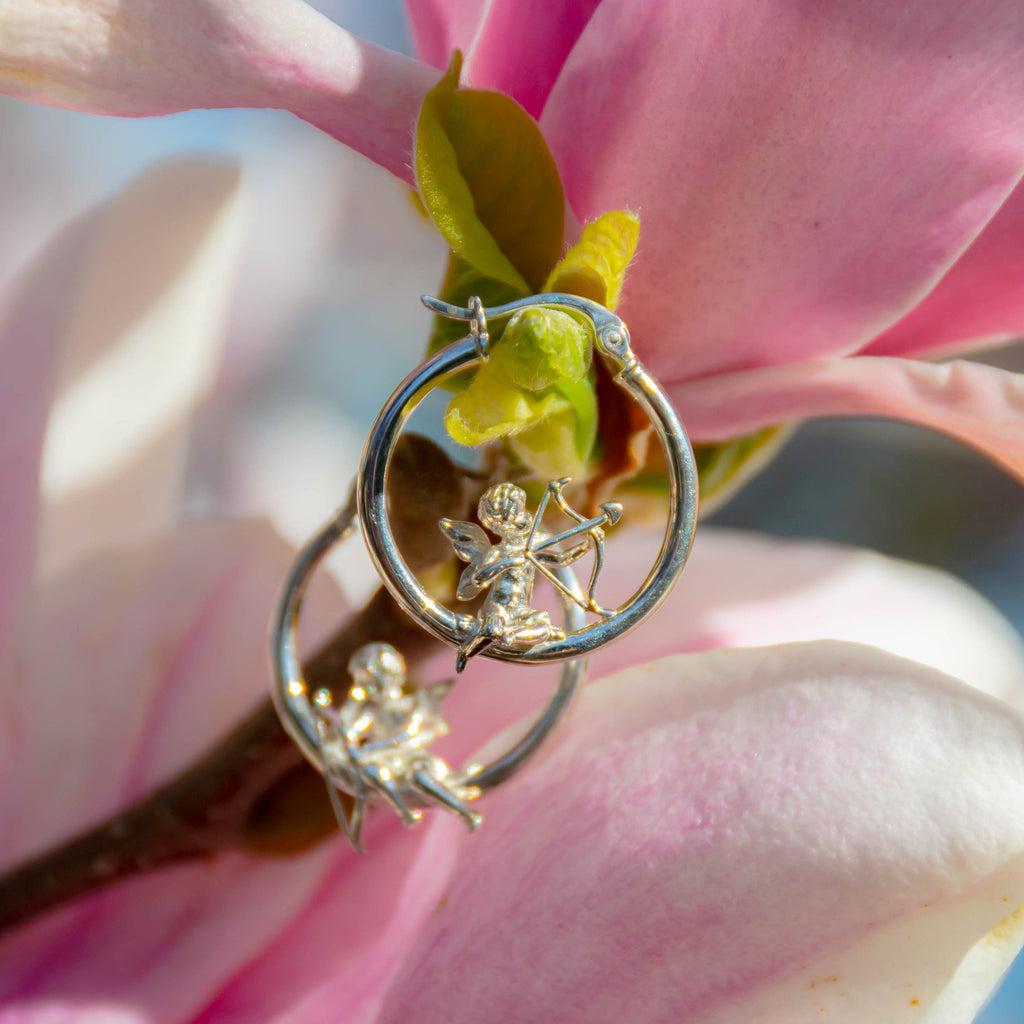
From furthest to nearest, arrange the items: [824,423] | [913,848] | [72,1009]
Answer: [824,423]
[72,1009]
[913,848]

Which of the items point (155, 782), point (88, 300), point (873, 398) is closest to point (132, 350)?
point (88, 300)

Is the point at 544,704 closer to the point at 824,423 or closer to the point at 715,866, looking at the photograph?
the point at 715,866

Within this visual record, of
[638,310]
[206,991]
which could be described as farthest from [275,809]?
[638,310]

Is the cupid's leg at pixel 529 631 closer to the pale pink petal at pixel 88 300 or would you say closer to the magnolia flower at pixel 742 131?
the magnolia flower at pixel 742 131

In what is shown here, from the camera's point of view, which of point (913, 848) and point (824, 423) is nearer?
point (913, 848)

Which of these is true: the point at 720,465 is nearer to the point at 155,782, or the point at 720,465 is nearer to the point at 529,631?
the point at 529,631

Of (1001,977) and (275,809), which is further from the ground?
(1001,977)

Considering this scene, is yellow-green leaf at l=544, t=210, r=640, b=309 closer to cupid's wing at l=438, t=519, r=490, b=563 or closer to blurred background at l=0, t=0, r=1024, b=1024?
cupid's wing at l=438, t=519, r=490, b=563

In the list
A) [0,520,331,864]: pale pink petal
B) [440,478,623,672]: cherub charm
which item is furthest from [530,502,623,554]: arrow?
[0,520,331,864]: pale pink petal
